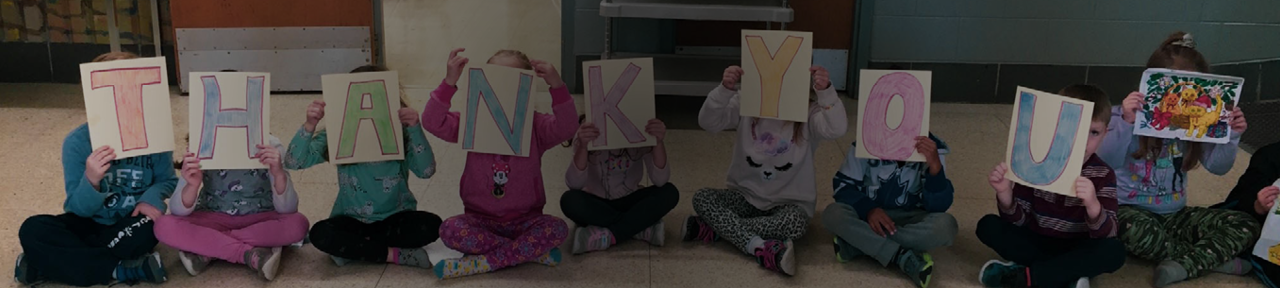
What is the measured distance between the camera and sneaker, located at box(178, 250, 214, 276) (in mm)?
2758

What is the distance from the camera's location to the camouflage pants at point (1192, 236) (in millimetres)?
2905

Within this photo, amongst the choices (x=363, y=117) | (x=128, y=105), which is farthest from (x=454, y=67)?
(x=128, y=105)

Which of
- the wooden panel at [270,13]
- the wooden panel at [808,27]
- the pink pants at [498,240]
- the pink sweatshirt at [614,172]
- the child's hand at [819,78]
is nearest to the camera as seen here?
the pink pants at [498,240]

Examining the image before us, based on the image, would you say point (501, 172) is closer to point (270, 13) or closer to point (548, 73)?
point (548, 73)

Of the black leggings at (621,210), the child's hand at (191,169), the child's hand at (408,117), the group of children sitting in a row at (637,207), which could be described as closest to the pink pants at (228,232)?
the group of children sitting in a row at (637,207)

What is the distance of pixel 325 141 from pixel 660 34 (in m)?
2.31

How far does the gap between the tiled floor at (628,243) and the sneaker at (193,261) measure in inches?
0.9

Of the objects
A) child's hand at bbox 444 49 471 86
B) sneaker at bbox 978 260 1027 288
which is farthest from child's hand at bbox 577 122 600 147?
sneaker at bbox 978 260 1027 288

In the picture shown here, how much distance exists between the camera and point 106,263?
267cm

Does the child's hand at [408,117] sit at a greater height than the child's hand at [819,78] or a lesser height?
lesser

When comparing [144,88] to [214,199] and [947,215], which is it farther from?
[947,215]

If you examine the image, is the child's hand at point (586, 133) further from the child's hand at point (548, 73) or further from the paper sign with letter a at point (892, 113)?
the paper sign with letter a at point (892, 113)

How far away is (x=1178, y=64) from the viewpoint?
293cm

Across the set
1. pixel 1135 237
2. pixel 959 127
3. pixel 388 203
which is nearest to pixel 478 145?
pixel 388 203
